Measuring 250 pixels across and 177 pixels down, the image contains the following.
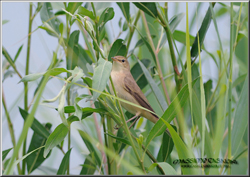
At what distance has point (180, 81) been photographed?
1878 mm

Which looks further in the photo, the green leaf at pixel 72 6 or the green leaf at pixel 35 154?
the green leaf at pixel 35 154

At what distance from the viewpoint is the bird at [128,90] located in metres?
2.36

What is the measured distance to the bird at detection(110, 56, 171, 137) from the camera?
2361 millimetres

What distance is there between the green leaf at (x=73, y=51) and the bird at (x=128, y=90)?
1.45 ft

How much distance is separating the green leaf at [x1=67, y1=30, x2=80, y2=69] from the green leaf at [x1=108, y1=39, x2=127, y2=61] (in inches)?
9.0

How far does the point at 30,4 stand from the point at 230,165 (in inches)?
61.6

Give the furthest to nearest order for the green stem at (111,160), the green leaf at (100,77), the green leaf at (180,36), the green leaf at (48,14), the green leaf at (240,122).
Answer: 1. the green leaf at (180,36)
2. the green leaf at (48,14)
3. the green stem at (111,160)
4. the green leaf at (240,122)
5. the green leaf at (100,77)

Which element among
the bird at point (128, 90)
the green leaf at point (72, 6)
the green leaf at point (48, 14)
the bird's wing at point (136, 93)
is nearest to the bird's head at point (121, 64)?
the bird at point (128, 90)

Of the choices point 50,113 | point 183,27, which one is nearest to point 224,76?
point 183,27

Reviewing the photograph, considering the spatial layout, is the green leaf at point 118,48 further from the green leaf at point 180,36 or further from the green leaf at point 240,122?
the green leaf at point 240,122

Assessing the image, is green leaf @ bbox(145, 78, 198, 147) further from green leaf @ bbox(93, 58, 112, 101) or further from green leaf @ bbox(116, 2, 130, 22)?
green leaf @ bbox(116, 2, 130, 22)

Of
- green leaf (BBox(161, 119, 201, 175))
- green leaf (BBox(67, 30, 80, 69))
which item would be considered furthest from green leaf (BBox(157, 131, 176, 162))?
green leaf (BBox(67, 30, 80, 69))

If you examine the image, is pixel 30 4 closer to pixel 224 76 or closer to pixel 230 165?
pixel 224 76

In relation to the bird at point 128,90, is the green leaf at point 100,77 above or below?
above
